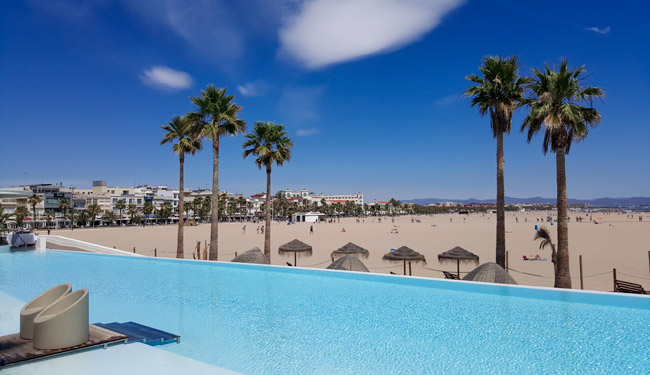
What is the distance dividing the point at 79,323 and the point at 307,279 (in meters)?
8.95

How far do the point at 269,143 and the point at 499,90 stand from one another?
1191cm

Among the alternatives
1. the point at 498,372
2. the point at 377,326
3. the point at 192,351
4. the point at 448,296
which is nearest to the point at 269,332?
the point at 192,351

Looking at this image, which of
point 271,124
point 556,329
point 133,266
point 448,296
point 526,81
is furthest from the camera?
point 271,124

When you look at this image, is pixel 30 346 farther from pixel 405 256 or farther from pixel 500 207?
pixel 500 207

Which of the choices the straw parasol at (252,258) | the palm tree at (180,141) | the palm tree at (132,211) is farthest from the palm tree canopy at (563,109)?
the palm tree at (132,211)

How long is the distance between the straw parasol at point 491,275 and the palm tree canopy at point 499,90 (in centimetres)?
604

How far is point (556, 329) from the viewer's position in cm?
852

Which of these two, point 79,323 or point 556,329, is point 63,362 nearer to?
point 79,323

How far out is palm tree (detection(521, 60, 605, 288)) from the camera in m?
13.2

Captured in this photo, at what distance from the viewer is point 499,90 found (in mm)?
15570

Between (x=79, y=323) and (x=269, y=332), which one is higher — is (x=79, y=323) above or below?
above

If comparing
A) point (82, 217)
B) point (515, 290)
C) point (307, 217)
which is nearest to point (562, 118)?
point (515, 290)

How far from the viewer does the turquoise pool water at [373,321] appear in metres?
6.96

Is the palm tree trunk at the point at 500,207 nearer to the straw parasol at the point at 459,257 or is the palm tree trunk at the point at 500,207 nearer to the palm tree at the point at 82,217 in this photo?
the straw parasol at the point at 459,257
